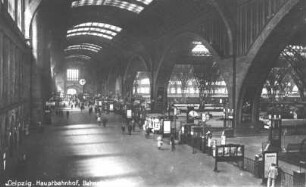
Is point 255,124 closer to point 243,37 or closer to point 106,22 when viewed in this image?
point 243,37

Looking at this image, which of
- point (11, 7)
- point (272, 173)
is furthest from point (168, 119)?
point (272, 173)

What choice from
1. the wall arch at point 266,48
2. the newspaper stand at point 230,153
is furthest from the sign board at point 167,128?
the newspaper stand at point 230,153

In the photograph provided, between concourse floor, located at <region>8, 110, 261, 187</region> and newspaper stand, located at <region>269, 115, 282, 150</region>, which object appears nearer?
concourse floor, located at <region>8, 110, 261, 187</region>

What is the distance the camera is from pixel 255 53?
22.8 meters

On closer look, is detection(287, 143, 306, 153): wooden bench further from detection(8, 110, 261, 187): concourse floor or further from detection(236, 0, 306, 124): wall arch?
detection(236, 0, 306, 124): wall arch

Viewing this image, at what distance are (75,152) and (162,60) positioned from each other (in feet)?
76.7

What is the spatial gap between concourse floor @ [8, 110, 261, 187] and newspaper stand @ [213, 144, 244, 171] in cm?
47

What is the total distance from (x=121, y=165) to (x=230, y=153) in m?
5.21

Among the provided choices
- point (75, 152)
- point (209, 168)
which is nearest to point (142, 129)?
point (75, 152)

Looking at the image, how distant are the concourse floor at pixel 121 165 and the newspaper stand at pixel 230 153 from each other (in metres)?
0.47

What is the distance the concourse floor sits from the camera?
44.5ft

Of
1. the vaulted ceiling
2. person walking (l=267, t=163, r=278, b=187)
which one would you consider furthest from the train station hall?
the vaulted ceiling

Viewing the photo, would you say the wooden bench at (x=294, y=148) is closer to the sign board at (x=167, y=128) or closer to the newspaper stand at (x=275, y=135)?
the newspaper stand at (x=275, y=135)

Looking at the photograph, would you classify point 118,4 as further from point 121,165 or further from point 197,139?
point 121,165
